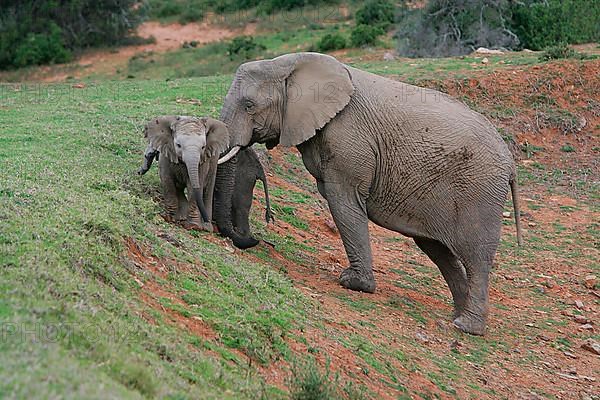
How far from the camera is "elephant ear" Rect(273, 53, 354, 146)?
366 inches

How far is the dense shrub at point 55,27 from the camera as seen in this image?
28906mm

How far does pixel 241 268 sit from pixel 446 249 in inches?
103

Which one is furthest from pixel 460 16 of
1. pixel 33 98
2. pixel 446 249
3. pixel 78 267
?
pixel 78 267

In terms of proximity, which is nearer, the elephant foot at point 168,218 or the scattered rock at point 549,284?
the elephant foot at point 168,218

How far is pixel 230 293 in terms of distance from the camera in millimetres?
7516

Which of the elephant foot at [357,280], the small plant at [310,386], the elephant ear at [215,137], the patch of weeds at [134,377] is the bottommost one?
the elephant foot at [357,280]

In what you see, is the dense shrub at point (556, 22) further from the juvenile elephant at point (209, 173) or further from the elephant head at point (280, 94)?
the elephant head at point (280, 94)

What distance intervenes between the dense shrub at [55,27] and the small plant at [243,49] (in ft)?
16.1

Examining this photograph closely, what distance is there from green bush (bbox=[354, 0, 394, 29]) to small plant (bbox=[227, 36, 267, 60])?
385 cm

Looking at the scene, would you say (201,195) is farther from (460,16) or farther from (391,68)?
(460,16)

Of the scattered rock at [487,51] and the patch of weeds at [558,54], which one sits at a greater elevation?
the patch of weeds at [558,54]

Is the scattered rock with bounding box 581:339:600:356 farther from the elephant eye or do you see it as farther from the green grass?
the elephant eye

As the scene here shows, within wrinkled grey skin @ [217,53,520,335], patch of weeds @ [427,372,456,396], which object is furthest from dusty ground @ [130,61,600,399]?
wrinkled grey skin @ [217,53,520,335]

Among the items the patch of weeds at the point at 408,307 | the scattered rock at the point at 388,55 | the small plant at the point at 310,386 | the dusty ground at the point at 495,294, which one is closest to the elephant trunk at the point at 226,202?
the dusty ground at the point at 495,294
